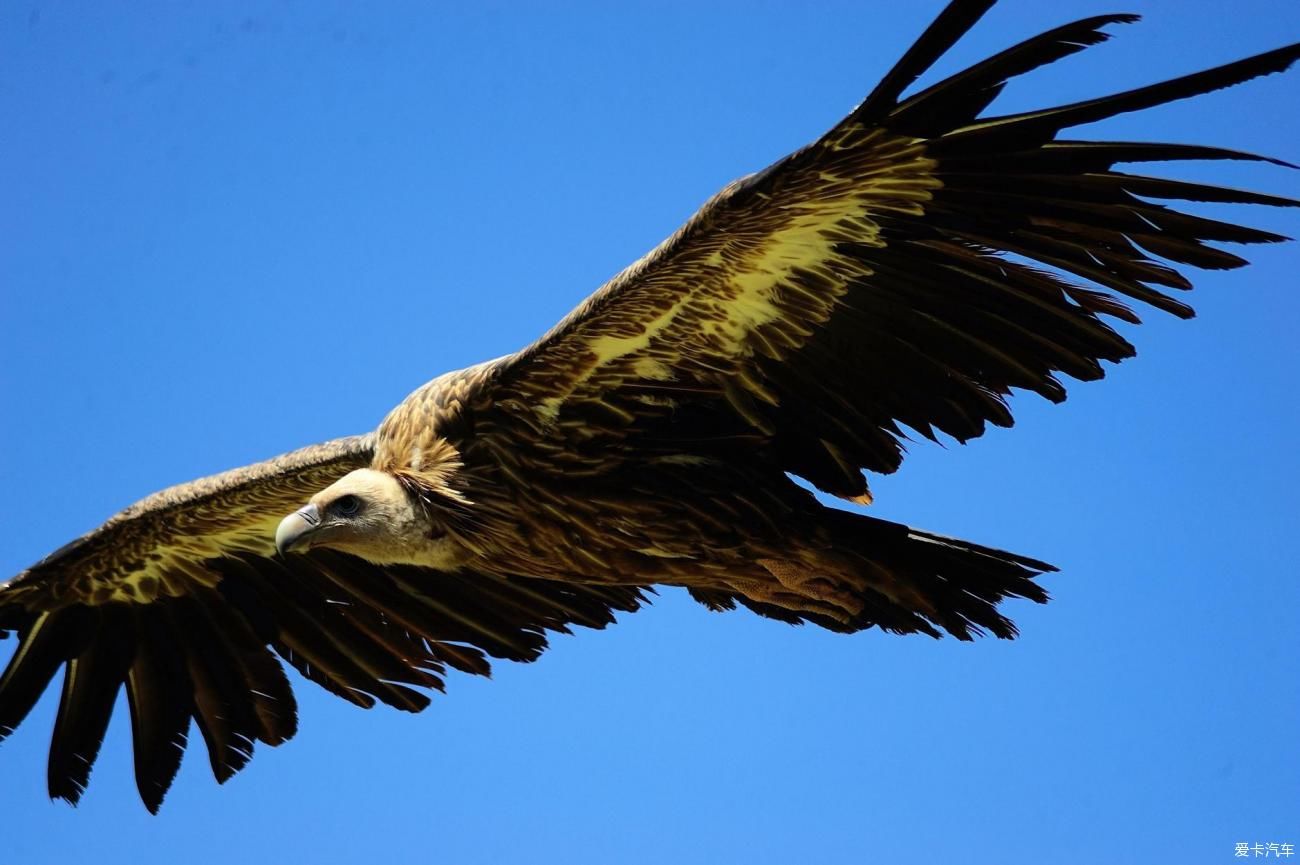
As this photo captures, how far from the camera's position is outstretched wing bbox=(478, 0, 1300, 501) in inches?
251

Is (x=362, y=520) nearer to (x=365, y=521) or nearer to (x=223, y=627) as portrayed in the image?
(x=365, y=521)

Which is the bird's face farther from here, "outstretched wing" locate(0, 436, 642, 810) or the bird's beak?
"outstretched wing" locate(0, 436, 642, 810)

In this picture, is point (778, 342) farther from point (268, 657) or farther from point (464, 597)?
point (268, 657)

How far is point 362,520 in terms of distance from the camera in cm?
747

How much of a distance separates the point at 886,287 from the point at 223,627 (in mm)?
3865

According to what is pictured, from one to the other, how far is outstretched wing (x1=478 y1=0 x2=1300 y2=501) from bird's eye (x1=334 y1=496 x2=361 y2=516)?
1.98ft

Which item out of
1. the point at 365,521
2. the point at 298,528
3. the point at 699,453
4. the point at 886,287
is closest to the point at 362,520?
the point at 365,521

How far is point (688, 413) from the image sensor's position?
7.39 m

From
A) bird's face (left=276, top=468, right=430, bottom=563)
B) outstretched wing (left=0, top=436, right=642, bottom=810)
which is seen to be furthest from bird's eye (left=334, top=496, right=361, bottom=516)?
outstretched wing (left=0, top=436, right=642, bottom=810)

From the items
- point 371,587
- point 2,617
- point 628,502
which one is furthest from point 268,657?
point 628,502

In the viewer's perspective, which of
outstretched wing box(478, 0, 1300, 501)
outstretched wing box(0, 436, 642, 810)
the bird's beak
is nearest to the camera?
outstretched wing box(478, 0, 1300, 501)

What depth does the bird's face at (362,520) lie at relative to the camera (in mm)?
7465

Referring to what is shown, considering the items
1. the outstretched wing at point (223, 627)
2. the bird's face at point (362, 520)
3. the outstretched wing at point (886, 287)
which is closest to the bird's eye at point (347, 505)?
the bird's face at point (362, 520)

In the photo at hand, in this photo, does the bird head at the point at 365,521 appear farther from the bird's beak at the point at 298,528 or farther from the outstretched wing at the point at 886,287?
the outstretched wing at the point at 886,287
